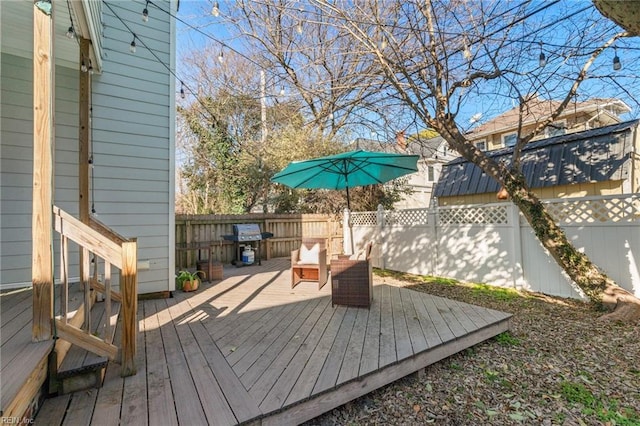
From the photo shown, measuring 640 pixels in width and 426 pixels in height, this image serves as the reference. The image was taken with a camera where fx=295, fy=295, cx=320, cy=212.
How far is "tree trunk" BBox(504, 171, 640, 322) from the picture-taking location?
3794 mm

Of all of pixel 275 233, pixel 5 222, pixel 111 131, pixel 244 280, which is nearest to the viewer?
pixel 5 222

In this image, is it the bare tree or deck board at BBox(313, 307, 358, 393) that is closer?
deck board at BBox(313, 307, 358, 393)

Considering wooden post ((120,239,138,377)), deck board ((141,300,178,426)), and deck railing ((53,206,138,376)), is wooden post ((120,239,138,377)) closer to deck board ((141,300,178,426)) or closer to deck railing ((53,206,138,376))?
deck railing ((53,206,138,376))

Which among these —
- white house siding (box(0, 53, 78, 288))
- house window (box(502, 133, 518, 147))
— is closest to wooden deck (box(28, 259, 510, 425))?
white house siding (box(0, 53, 78, 288))

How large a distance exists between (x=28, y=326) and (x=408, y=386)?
2.90 metres

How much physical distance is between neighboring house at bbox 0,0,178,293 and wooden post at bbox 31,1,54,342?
1518 millimetres

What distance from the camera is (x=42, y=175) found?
1734 millimetres

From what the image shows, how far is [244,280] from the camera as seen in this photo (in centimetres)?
542

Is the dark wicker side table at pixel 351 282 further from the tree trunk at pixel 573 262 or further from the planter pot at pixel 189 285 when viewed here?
the tree trunk at pixel 573 262

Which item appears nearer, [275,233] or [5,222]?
[5,222]

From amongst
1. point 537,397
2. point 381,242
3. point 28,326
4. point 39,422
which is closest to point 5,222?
point 28,326

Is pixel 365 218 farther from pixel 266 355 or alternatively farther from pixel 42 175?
pixel 42 175

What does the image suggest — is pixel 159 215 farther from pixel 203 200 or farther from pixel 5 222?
pixel 203 200

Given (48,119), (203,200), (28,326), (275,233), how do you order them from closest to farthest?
(48,119), (28,326), (275,233), (203,200)
